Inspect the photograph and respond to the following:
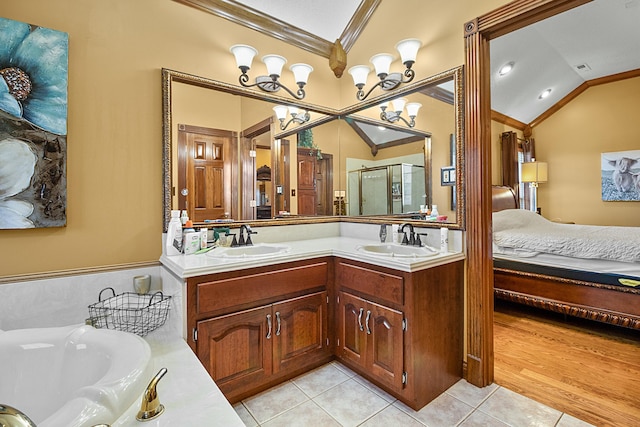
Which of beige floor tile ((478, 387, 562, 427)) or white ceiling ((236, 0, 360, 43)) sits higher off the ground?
white ceiling ((236, 0, 360, 43))

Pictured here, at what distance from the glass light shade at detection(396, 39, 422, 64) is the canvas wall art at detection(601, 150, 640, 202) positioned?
460 cm

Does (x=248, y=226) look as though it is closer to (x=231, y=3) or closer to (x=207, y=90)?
(x=207, y=90)

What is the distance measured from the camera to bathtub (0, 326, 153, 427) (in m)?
1.09

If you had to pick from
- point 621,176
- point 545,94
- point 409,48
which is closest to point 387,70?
point 409,48

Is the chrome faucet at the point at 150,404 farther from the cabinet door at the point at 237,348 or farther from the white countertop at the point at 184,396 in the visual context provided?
the cabinet door at the point at 237,348

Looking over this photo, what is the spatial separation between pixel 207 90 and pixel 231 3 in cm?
66

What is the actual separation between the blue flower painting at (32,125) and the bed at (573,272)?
11.8 feet

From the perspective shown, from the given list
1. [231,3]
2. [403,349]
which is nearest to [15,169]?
[231,3]

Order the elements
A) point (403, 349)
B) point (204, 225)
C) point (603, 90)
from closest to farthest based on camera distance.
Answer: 1. point (403, 349)
2. point (204, 225)
3. point (603, 90)

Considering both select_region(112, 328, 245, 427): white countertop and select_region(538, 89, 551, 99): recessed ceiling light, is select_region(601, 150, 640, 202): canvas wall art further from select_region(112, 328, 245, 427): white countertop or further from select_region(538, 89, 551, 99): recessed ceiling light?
select_region(112, 328, 245, 427): white countertop

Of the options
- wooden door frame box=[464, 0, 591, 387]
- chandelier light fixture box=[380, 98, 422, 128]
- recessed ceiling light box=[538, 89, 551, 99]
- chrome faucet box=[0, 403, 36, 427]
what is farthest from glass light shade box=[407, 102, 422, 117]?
recessed ceiling light box=[538, 89, 551, 99]

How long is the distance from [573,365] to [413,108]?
6.95 feet

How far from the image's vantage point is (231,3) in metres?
2.19

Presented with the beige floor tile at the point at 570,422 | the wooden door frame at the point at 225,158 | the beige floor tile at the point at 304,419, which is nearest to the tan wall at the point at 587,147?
the beige floor tile at the point at 570,422
